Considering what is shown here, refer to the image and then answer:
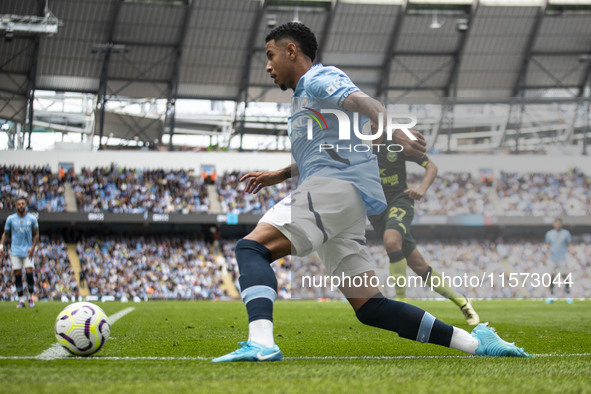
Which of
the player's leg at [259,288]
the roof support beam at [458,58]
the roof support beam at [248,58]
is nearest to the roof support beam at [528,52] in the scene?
the roof support beam at [458,58]

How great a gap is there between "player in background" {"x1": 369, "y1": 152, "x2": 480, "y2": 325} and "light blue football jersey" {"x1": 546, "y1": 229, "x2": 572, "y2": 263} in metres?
6.07

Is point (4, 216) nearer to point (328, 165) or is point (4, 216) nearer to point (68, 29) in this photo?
point (68, 29)

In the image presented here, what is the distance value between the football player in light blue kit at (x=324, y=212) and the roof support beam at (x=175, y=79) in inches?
Result: 1066

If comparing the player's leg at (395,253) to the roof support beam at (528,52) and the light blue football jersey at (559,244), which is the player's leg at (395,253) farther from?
the roof support beam at (528,52)

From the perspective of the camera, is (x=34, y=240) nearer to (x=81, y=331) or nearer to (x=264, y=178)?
(x=81, y=331)

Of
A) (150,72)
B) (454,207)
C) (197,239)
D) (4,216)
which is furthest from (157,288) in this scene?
(454,207)

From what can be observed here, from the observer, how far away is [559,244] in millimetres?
13219

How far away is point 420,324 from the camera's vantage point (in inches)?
156

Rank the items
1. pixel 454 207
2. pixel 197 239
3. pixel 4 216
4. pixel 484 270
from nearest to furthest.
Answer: pixel 484 270 → pixel 454 207 → pixel 4 216 → pixel 197 239

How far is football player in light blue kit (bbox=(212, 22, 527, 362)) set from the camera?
359cm

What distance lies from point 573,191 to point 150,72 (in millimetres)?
23319

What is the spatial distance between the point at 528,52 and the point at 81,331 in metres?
32.3

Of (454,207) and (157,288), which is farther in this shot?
(157,288)

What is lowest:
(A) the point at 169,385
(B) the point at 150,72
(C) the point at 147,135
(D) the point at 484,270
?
(A) the point at 169,385
